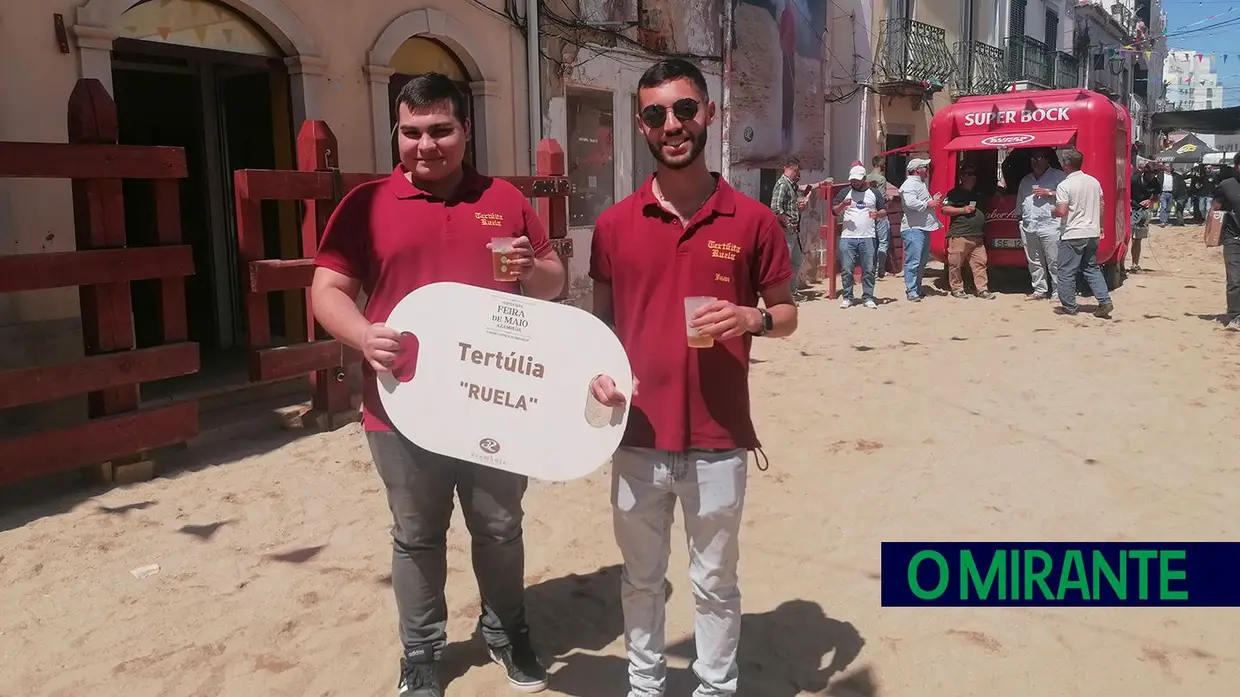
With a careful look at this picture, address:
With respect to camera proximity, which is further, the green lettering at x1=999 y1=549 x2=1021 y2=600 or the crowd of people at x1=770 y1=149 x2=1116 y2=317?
the crowd of people at x1=770 y1=149 x2=1116 y2=317

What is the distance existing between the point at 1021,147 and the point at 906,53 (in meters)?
5.92

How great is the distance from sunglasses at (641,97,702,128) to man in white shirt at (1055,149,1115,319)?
9113 mm

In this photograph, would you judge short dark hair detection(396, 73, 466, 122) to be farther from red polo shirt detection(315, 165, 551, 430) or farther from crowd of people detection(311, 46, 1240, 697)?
red polo shirt detection(315, 165, 551, 430)

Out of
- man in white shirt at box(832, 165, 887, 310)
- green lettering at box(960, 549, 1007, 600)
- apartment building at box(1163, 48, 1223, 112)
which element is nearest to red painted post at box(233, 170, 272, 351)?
green lettering at box(960, 549, 1007, 600)

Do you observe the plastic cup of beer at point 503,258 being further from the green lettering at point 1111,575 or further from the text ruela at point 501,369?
the green lettering at point 1111,575

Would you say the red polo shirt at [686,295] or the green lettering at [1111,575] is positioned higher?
the red polo shirt at [686,295]

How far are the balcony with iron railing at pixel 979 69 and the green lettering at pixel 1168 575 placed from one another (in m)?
18.0

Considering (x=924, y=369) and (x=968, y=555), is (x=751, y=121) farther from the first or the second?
(x=968, y=555)

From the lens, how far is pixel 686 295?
7.72 feet

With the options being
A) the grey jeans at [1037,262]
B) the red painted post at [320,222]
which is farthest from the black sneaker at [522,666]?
the grey jeans at [1037,262]

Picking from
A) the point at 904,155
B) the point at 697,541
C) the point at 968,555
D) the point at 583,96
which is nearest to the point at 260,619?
the point at 697,541

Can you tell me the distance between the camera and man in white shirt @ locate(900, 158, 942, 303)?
11391 millimetres

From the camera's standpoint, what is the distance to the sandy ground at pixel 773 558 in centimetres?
300

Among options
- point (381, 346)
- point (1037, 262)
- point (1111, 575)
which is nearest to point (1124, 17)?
point (1037, 262)
